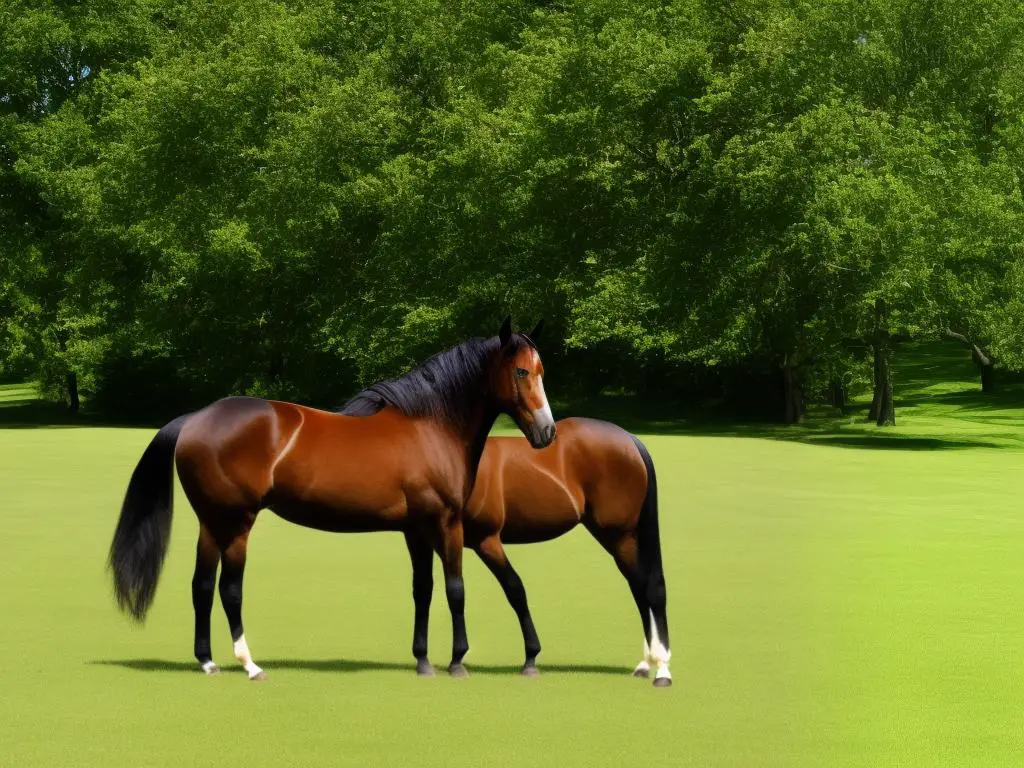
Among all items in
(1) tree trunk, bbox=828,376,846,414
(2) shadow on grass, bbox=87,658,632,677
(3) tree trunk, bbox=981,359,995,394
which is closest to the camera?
(2) shadow on grass, bbox=87,658,632,677

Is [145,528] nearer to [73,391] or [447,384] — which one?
[447,384]

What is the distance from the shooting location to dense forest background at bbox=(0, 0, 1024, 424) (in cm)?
4406

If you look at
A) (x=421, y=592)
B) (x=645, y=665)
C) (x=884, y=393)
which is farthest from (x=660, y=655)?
(x=884, y=393)

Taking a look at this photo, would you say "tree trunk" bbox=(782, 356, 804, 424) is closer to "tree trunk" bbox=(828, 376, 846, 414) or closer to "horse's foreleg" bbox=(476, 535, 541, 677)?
"tree trunk" bbox=(828, 376, 846, 414)

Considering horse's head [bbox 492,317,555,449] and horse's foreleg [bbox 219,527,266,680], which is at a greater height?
horse's head [bbox 492,317,555,449]

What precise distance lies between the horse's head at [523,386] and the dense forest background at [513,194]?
32.0 meters

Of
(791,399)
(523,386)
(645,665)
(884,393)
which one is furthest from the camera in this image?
(791,399)

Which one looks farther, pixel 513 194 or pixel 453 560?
pixel 513 194

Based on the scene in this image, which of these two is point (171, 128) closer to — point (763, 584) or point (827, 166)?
point (827, 166)

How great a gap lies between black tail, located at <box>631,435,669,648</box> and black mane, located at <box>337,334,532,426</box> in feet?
3.61

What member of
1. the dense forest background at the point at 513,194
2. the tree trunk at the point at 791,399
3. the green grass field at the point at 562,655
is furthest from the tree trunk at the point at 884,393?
the green grass field at the point at 562,655

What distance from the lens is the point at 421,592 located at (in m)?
9.96

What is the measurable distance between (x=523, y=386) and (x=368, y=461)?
1046 mm

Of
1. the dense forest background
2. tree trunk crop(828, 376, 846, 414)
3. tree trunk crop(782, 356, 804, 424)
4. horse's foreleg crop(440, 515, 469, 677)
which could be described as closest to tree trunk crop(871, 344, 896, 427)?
the dense forest background
